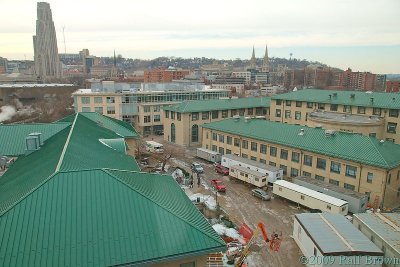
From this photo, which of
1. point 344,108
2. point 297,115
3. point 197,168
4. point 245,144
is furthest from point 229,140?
point 344,108

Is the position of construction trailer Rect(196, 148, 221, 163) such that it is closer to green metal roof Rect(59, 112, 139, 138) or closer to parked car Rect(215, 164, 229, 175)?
parked car Rect(215, 164, 229, 175)

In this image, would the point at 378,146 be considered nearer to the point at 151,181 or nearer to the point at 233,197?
the point at 233,197

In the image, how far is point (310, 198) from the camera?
113ft

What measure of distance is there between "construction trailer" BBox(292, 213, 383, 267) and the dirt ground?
136 centimetres

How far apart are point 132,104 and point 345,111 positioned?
47.1 metres

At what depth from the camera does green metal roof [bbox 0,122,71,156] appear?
34.1 meters

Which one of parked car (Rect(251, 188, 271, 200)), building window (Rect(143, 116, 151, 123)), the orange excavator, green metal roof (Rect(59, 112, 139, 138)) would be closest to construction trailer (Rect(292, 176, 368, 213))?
parked car (Rect(251, 188, 271, 200))

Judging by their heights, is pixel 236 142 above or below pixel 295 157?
above

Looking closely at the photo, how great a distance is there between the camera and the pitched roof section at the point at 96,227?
1391 centimetres

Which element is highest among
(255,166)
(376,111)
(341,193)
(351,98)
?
(351,98)

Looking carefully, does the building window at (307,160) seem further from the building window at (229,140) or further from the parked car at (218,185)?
the building window at (229,140)

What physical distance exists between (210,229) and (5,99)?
5573 inches

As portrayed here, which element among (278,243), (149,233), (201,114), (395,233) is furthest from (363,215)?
(201,114)

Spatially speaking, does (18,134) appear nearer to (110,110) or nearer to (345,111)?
(110,110)
